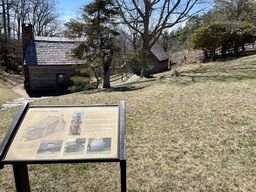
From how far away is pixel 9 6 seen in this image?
111ft

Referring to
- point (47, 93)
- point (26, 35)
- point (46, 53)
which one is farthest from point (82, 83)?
point (26, 35)

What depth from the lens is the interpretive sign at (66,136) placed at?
261cm

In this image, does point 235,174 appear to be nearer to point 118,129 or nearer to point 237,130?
point 237,130

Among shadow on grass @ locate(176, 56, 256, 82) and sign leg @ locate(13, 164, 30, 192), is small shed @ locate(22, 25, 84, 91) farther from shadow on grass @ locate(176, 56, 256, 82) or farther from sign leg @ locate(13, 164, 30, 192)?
sign leg @ locate(13, 164, 30, 192)

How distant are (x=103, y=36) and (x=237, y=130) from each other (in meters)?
10.3

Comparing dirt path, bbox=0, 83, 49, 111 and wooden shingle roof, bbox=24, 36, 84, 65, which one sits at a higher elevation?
wooden shingle roof, bbox=24, 36, 84, 65

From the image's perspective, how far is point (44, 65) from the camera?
65.9 feet

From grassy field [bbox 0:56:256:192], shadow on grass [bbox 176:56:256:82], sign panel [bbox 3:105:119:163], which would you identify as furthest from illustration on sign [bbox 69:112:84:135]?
shadow on grass [bbox 176:56:256:82]

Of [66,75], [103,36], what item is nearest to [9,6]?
[66,75]

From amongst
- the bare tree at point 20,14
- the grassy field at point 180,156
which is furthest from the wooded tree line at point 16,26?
the grassy field at point 180,156

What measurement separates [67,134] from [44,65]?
61.0ft

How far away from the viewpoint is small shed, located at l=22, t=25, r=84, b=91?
20203 mm

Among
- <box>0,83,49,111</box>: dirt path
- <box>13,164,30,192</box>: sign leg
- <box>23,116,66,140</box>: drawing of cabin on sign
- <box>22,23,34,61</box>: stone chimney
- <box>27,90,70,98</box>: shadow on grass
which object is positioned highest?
<box>22,23,34,61</box>: stone chimney

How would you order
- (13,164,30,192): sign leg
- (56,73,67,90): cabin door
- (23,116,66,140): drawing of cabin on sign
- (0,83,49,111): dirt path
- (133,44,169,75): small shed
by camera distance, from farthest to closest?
(133,44,169,75): small shed
(56,73,67,90): cabin door
(0,83,49,111): dirt path
(13,164,30,192): sign leg
(23,116,66,140): drawing of cabin on sign
